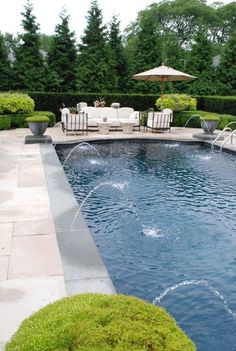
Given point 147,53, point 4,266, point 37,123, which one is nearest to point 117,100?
point 147,53

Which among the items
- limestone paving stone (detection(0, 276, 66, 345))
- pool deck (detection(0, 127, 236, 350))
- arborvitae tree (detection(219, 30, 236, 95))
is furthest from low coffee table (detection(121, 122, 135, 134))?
limestone paving stone (detection(0, 276, 66, 345))

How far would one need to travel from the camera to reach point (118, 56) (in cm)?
2438

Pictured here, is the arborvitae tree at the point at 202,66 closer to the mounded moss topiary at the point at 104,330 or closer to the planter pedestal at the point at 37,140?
the planter pedestal at the point at 37,140

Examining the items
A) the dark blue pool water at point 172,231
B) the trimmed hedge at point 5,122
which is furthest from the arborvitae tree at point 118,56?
the dark blue pool water at point 172,231

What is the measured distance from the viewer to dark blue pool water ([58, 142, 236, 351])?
380 centimetres

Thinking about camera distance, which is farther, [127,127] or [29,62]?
[29,62]

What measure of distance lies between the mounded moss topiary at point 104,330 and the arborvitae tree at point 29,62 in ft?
70.6

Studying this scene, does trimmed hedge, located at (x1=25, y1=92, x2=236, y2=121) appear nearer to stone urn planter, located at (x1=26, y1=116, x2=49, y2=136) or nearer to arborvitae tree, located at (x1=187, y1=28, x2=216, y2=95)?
arborvitae tree, located at (x1=187, y1=28, x2=216, y2=95)

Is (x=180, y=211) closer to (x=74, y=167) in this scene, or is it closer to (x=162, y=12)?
(x=74, y=167)

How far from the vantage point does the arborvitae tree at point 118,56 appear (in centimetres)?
2402

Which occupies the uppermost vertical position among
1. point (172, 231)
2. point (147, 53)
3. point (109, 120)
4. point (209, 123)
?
point (147, 53)

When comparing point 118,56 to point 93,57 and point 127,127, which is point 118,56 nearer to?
point 93,57

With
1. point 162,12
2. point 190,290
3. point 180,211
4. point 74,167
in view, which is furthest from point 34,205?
point 162,12

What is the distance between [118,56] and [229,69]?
726 cm
